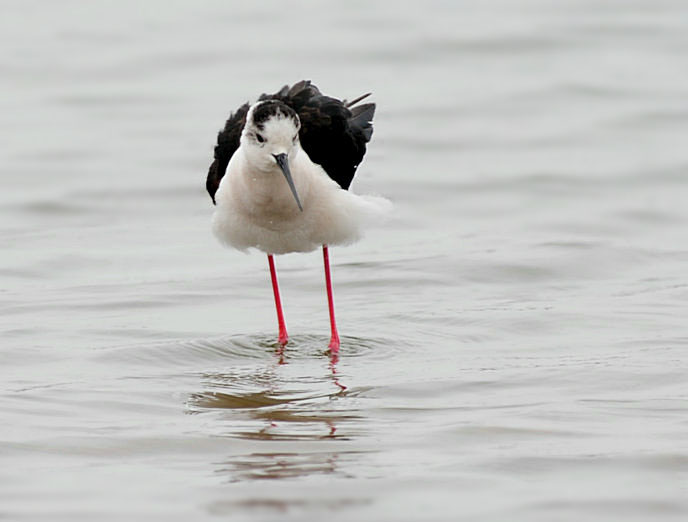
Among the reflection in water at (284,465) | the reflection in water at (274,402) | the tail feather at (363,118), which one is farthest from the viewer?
the tail feather at (363,118)

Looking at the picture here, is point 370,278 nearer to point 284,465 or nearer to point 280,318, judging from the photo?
point 280,318

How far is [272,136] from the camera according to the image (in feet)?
27.8

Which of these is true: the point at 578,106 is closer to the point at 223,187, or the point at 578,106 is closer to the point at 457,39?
the point at 457,39

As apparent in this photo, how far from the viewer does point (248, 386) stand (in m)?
7.75

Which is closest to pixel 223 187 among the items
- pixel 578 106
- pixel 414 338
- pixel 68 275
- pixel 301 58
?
pixel 414 338

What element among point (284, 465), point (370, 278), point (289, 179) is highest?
point (289, 179)

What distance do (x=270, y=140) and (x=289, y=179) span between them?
0.26m

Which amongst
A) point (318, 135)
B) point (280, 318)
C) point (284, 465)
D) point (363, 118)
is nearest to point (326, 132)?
point (318, 135)

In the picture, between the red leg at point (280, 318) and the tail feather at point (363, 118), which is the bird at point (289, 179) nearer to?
the red leg at point (280, 318)

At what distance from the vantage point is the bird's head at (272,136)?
8484 mm

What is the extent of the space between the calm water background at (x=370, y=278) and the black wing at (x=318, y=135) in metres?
1.03

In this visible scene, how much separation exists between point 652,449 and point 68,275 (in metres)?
5.90

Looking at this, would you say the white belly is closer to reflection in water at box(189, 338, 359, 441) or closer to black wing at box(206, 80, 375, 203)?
black wing at box(206, 80, 375, 203)

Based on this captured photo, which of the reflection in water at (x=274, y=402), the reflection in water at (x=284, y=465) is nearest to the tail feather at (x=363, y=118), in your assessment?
the reflection in water at (x=274, y=402)
